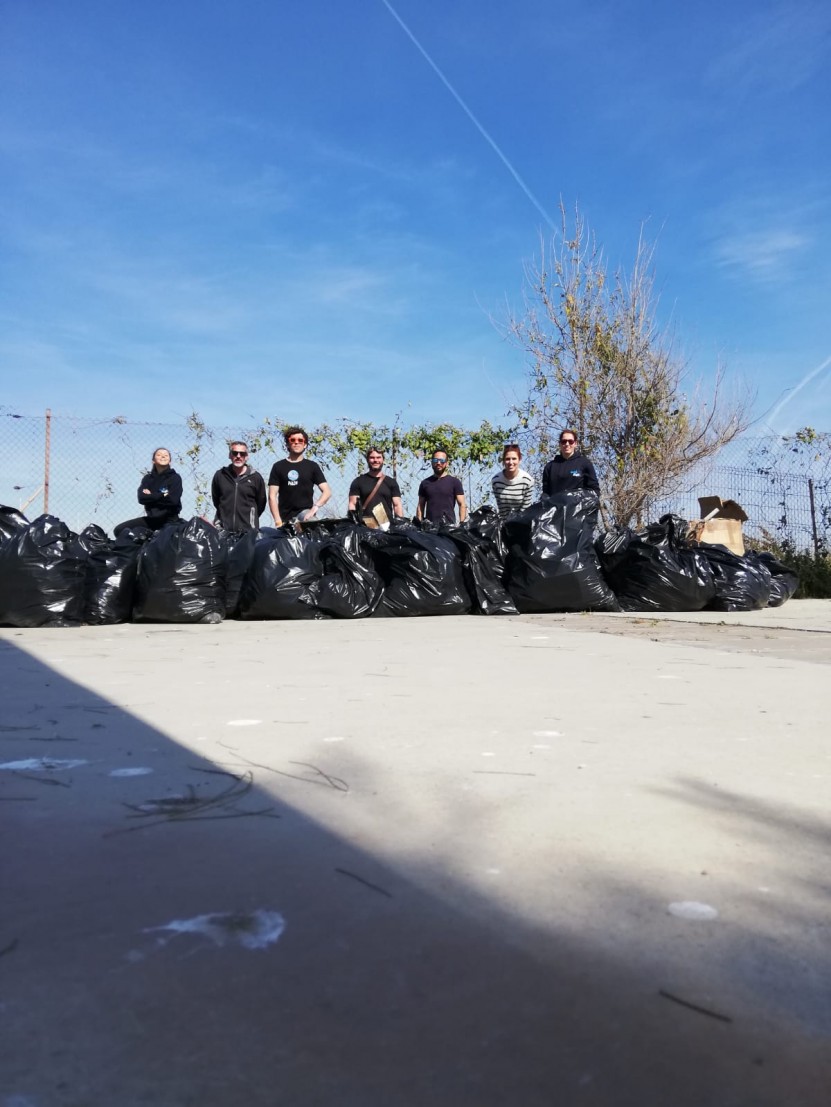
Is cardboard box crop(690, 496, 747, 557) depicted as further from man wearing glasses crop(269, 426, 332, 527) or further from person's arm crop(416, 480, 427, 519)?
man wearing glasses crop(269, 426, 332, 527)

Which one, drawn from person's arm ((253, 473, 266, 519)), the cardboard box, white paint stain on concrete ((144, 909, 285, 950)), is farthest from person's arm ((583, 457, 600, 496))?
white paint stain on concrete ((144, 909, 285, 950))

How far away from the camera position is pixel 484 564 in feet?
19.7

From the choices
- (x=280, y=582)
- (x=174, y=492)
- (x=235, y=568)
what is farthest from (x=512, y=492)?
(x=174, y=492)

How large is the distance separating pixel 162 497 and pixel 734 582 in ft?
13.9

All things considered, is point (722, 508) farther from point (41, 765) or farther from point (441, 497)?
point (41, 765)

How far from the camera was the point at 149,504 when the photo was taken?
705 cm

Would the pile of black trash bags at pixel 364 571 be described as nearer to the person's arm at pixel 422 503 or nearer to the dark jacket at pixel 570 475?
the dark jacket at pixel 570 475

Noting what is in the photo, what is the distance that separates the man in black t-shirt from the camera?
737 cm

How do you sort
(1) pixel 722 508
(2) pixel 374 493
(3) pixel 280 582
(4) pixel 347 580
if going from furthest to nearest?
(1) pixel 722 508, (2) pixel 374 493, (4) pixel 347 580, (3) pixel 280 582

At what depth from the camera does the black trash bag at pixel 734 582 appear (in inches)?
245

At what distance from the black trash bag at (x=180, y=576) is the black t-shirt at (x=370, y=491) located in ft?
6.64

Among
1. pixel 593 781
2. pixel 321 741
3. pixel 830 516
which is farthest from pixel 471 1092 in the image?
pixel 830 516

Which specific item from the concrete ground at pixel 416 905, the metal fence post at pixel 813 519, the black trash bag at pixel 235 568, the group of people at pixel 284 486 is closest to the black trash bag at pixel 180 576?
the black trash bag at pixel 235 568

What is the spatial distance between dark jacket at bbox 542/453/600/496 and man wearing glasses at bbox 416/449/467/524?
799 mm
